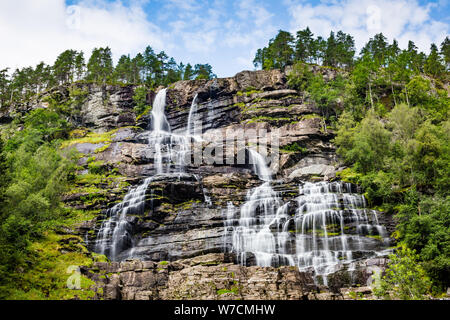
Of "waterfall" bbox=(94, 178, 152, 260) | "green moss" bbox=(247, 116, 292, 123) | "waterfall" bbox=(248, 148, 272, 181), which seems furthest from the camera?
"green moss" bbox=(247, 116, 292, 123)

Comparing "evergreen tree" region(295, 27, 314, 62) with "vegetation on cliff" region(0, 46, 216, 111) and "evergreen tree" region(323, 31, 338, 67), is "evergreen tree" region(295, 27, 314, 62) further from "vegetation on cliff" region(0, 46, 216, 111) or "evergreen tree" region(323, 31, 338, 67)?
"vegetation on cliff" region(0, 46, 216, 111)

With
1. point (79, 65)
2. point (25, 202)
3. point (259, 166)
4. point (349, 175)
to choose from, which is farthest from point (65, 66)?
point (349, 175)

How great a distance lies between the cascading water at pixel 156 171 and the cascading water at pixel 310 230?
400 inches

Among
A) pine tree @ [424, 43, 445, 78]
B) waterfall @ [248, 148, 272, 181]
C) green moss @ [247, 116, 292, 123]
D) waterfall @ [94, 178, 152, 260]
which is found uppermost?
pine tree @ [424, 43, 445, 78]

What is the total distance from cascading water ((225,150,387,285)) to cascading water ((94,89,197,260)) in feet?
33.3

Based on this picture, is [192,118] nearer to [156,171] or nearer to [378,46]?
[156,171]

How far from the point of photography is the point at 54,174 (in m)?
31.1

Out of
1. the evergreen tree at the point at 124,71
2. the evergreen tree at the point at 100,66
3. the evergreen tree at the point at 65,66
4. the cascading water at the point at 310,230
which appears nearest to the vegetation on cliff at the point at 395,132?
the cascading water at the point at 310,230

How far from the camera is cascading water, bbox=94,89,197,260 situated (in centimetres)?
3070

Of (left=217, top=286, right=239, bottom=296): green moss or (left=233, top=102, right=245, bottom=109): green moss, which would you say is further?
(left=233, top=102, right=245, bottom=109): green moss

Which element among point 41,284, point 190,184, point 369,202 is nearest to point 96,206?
point 190,184

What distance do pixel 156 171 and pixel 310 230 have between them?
23.1 meters

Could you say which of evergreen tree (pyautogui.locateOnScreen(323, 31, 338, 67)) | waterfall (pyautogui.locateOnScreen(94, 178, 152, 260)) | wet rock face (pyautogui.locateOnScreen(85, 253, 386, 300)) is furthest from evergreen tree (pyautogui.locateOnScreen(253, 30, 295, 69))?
wet rock face (pyautogui.locateOnScreen(85, 253, 386, 300))

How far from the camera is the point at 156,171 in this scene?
4347 centimetres
